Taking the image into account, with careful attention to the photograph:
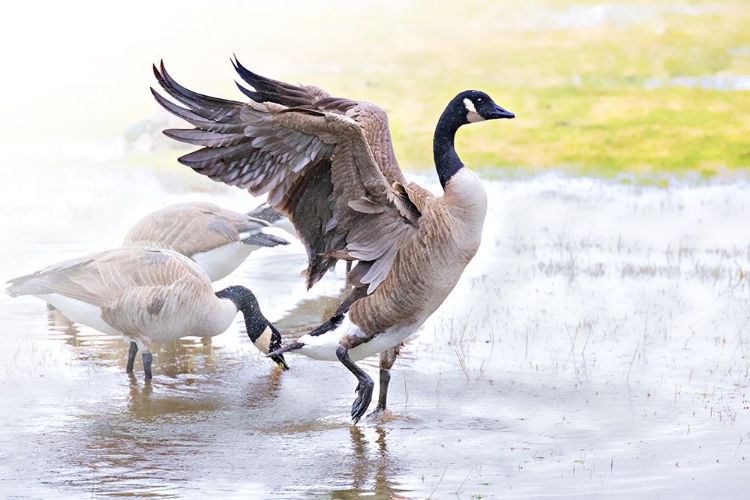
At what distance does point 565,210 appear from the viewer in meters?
17.2

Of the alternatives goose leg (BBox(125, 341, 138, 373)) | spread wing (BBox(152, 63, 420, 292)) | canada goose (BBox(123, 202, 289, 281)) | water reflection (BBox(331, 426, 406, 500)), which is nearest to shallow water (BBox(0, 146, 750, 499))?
water reflection (BBox(331, 426, 406, 500))

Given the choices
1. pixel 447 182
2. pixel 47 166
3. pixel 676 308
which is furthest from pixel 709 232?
pixel 47 166

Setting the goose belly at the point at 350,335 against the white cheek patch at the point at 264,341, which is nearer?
the goose belly at the point at 350,335

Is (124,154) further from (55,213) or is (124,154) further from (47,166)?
(55,213)

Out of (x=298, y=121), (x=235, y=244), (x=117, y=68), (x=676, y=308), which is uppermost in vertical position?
(x=117, y=68)

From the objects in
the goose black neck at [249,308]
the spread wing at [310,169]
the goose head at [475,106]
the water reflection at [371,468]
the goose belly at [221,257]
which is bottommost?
the water reflection at [371,468]

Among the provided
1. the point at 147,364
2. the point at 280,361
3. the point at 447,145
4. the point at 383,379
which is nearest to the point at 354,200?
the point at 447,145

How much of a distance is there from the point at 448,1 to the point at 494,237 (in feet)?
94.1

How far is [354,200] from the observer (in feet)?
22.8

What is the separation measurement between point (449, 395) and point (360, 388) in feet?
3.99

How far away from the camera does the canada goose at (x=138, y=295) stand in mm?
8148

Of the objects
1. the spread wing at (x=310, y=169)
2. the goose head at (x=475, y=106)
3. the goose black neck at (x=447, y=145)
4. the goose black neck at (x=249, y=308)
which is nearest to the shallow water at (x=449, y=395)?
the goose black neck at (x=249, y=308)

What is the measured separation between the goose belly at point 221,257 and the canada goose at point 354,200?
2.81 meters

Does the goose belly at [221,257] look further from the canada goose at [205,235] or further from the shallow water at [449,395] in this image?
the shallow water at [449,395]
